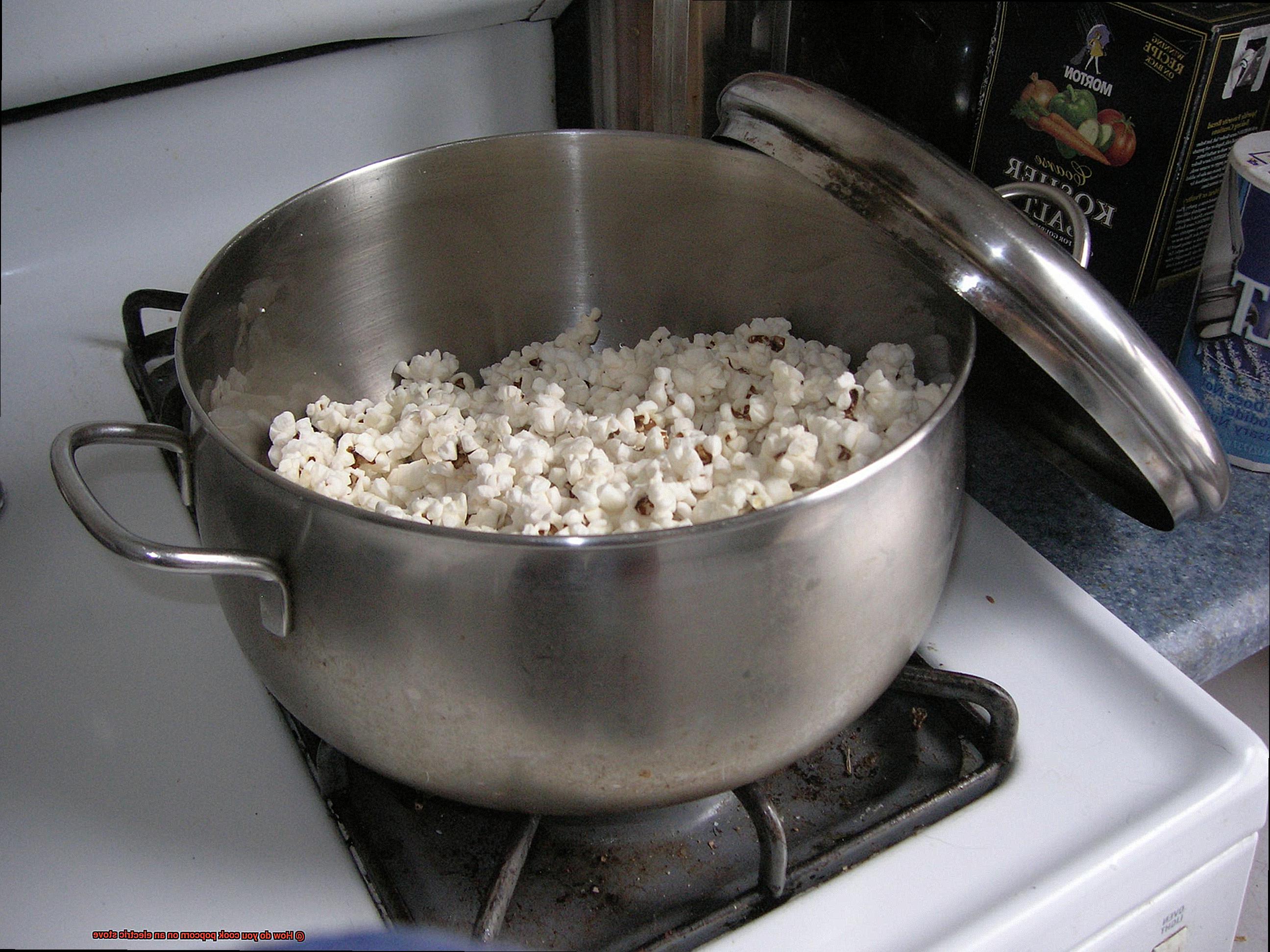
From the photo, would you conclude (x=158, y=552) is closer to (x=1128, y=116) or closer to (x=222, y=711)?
(x=222, y=711)

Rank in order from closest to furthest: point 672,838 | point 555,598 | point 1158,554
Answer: point 555,598
point 672,838
point 1158,554

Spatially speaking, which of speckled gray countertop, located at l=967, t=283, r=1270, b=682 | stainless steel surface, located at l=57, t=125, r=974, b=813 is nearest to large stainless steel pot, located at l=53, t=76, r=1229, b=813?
stainless steel surface, located at l=57, t=125, r=974, b=813

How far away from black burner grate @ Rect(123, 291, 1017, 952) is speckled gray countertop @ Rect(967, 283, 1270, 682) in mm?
149

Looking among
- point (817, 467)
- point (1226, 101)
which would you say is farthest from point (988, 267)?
point (1226, 101)

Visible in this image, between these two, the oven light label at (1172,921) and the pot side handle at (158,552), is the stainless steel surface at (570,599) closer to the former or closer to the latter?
the pot side handle at (158,552)

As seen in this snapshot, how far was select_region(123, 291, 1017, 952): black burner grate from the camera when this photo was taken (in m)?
0.52

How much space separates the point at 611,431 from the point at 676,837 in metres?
0.22

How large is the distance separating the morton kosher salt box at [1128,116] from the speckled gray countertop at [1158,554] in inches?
7.2

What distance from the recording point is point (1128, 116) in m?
0.78

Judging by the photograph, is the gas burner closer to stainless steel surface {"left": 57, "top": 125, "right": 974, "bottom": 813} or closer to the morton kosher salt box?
stainless steel surface {"left": 57, "top": 125, "right": 974, "bottom": 813}

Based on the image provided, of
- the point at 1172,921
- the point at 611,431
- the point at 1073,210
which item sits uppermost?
the point at 1073,210

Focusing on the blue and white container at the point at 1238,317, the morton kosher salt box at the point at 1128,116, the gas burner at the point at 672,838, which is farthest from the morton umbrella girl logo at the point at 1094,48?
the gas burner at the point at 672,838

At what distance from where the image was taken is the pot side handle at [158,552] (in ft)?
1.50

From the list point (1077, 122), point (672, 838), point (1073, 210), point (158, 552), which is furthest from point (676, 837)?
point (1077, 122)
